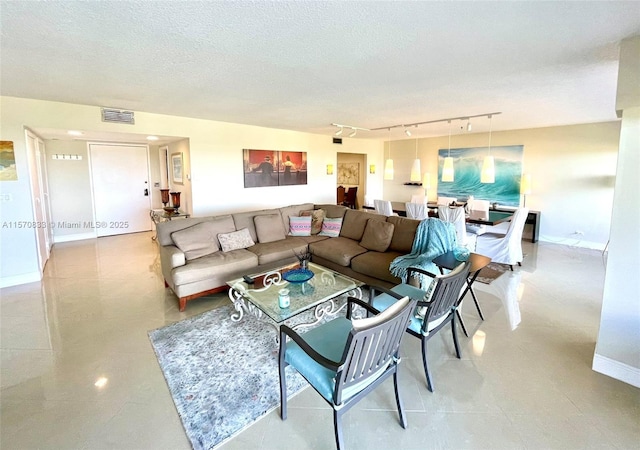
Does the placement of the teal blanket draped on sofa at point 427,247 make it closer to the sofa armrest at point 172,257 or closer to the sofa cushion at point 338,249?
the sofa cushion at point 338,249

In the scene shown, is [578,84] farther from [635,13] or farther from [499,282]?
[499,282]

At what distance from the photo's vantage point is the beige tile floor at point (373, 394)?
1790mm

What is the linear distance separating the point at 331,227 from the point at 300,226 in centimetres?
49

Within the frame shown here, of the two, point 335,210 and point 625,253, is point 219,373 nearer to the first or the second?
point 625,253

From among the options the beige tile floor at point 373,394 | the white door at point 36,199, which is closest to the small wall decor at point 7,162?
the white door at point 36,199

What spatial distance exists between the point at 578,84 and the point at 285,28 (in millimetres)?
3229

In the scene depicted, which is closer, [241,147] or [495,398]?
[495,398]

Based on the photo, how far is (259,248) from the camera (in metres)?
4.14

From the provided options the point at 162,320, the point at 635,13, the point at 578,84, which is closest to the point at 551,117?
the point at 578,84

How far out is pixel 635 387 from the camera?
7.14 feet

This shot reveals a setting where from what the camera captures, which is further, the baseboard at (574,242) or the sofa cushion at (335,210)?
the baseboard at (574,242)

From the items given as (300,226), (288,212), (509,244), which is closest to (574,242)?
(509,244)

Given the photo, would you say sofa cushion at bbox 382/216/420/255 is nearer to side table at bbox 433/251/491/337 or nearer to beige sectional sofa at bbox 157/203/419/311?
beige sectional sofa at bbox 157/203/419/311

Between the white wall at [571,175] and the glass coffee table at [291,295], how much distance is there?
209 inches
